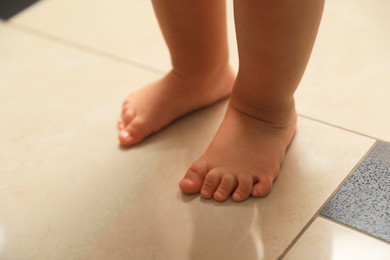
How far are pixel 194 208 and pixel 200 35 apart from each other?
25cm

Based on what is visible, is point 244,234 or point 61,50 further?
point 61,50

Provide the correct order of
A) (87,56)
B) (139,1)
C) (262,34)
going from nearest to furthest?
1. (262,34)
2. (87,56)
3. (139,1)

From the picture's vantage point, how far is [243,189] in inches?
30.7

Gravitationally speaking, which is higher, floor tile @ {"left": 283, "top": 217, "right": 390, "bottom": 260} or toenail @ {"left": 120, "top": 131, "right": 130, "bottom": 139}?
floor tile @ {"left": 283, "top": 217, "right": 390, "bottom": 260}

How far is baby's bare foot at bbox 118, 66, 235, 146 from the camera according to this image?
0.91 m

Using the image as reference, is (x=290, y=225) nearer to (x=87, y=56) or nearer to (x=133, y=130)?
(x=133, y=130)

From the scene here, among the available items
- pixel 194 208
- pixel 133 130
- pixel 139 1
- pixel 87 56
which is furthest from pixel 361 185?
pixel 139 1

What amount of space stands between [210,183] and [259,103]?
0.13m

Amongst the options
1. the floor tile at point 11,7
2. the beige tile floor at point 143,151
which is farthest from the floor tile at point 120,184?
the floor tile at point 11,7

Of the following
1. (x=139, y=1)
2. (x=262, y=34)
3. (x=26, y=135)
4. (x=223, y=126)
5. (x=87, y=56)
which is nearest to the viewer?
(x=262, y=34)

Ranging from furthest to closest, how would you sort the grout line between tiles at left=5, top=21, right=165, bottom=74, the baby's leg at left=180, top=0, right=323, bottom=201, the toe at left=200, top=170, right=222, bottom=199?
the grout line between tiles at left=5, top=21, right=165, bottom=74, the toe at left=200, top=170, right=222, bottom=199, the baby's leg at left=180, top=0, right=323, bottom=201

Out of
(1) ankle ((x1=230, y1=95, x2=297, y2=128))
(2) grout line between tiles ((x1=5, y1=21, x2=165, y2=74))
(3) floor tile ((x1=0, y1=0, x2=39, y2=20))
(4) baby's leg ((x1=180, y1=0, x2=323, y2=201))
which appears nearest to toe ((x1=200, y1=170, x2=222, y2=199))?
(4) baby's leg ((x1=180, y1=0, x2=323, y2=201))

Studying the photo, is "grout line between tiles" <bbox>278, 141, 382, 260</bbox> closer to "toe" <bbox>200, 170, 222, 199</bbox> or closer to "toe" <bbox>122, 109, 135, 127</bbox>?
"toe" <bbox>200, 170, 222, 199</bbox>

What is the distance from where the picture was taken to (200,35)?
851mm
